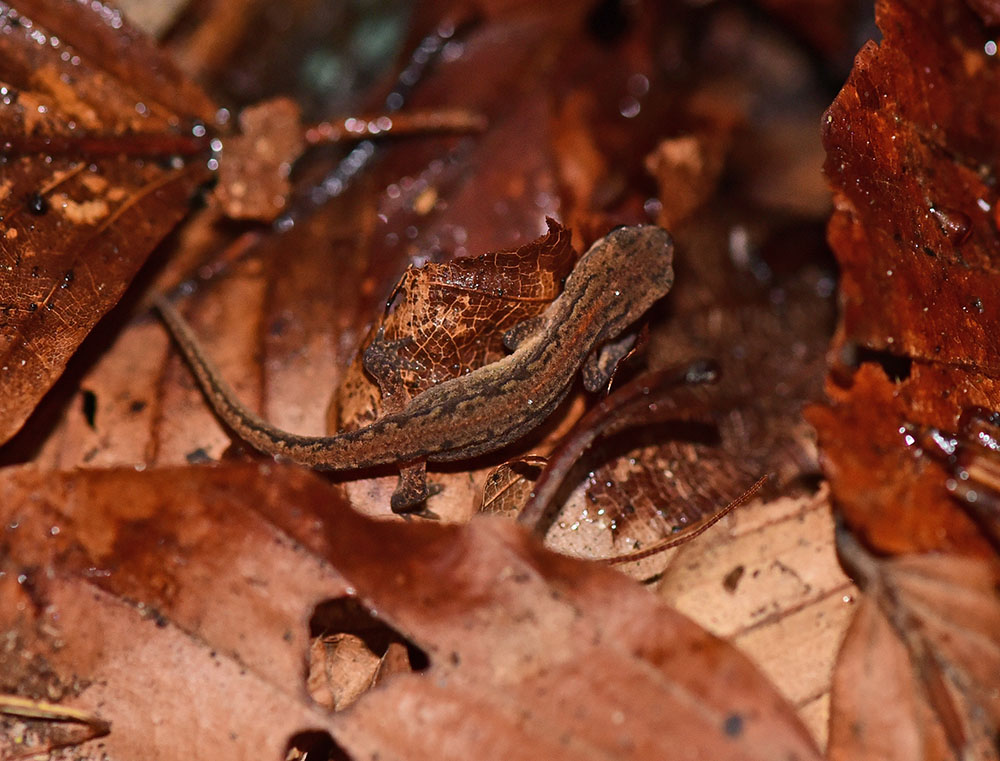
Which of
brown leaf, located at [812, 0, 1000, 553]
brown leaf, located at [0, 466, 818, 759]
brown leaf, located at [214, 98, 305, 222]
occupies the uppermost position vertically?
brown leaf, located at [812, 0, 1000, 553]

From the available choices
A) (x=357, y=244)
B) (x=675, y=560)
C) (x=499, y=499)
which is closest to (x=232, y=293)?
(x=357, y=244)

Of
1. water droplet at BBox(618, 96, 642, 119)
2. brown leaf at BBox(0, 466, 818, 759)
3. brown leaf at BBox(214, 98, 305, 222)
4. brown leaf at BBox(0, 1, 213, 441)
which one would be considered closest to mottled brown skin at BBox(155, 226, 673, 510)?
brown leaf at BBox(0, 1, 213, 441)

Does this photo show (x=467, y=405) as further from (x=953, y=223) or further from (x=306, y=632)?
(x=953, y=223)

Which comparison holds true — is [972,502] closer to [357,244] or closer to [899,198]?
[899,198]

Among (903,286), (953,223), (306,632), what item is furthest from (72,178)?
(953,223)

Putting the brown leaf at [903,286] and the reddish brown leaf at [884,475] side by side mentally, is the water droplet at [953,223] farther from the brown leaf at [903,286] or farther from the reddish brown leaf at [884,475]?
the reddish brown leaf at [884,475]

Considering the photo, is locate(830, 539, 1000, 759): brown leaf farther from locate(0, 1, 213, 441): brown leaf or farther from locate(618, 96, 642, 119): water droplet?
locate(0, 1, 213, 441): brown leaf
